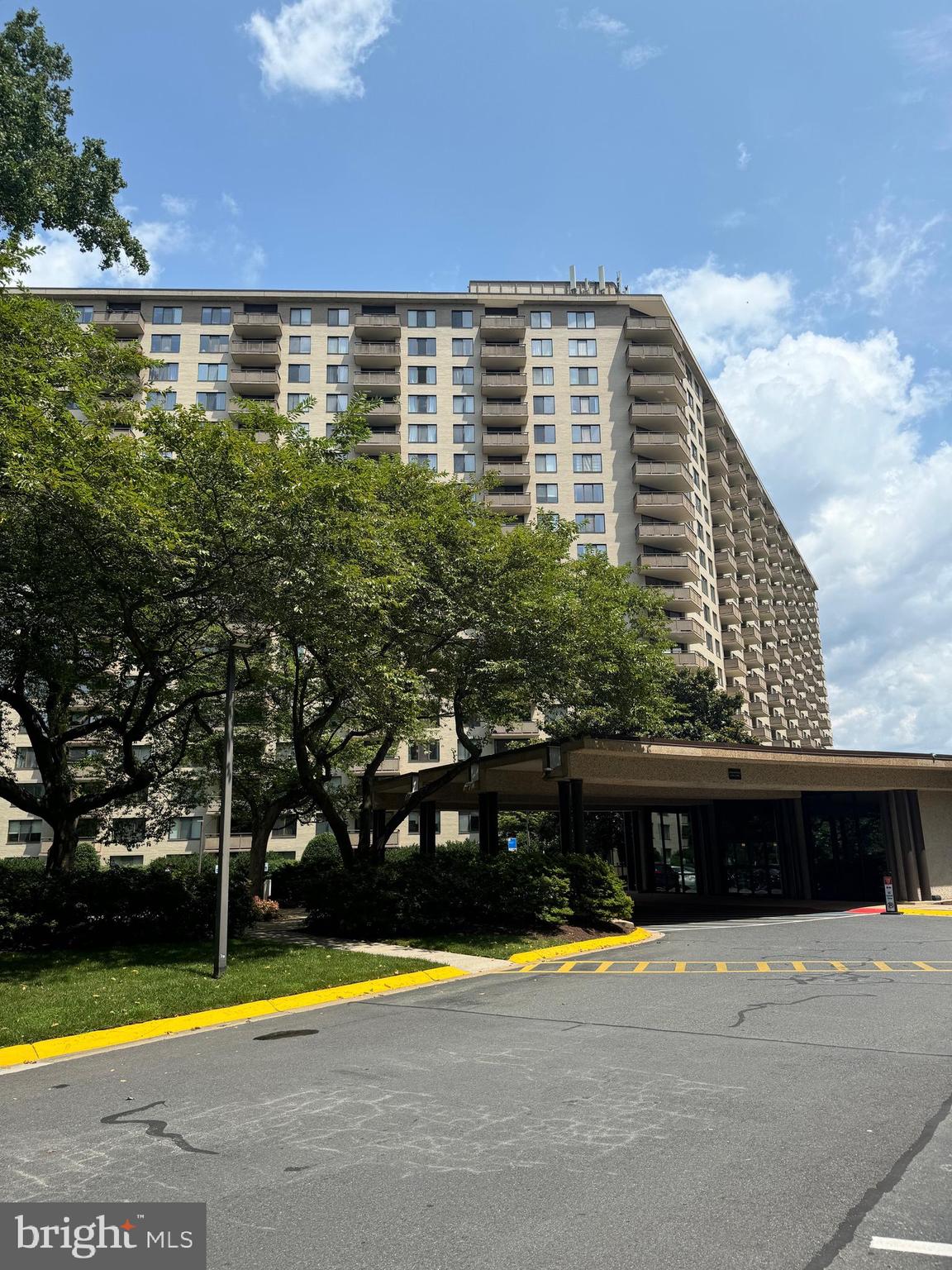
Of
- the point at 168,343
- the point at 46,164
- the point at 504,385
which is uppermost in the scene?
the point at 168,343

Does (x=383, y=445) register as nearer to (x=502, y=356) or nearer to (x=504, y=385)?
(x=504, y=385)

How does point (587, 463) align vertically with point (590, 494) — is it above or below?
above

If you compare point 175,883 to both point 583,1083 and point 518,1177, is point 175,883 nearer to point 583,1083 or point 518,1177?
point 583,1083

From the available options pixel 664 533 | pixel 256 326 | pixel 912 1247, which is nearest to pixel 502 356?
pixel 664 533

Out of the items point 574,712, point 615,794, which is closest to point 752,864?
point 615,794

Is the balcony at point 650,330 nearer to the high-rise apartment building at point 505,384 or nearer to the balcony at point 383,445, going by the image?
the high-rise apartment building at point 505,384

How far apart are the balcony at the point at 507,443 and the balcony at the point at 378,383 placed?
830 centimetres

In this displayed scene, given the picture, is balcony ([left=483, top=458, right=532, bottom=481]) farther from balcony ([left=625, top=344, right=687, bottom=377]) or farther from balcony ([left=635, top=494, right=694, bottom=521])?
balcony ([left=625, top=344, right=687, bottom=377])

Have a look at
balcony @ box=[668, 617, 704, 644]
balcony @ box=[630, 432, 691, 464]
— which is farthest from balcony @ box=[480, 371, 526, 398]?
balcony @ box=[668, 617, 704, 644]

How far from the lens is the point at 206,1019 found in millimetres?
12078

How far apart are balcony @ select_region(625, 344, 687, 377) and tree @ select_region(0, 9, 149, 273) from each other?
4709cm

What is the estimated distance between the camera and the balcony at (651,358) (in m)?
65.6

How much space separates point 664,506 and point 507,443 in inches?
493

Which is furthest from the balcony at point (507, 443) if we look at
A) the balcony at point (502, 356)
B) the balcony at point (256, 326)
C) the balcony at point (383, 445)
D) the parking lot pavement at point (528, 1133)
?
the parking lot pavement at point (528, 1133)
